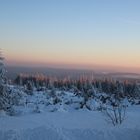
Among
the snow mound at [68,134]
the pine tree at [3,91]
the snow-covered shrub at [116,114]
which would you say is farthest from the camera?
the pine tree at [3,91]

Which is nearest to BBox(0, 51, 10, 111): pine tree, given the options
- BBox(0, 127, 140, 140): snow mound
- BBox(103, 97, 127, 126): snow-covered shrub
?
BBox(103, 97, 127, 126): snow-covered shrub

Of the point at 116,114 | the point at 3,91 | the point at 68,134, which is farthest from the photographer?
the point at 3,91

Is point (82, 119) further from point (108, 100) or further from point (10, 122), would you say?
point (108, 100)

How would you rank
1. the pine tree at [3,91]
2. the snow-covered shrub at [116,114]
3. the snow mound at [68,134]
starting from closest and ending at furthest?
the snow mound at [68,134] < the snow-covered shrub at [116,114] < the pine tree at [3,91]

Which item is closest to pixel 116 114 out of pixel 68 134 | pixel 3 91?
pixel 3 91

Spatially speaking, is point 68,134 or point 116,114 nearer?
point 68,134

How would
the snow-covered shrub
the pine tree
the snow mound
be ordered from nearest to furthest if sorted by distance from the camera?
1. the snow mound
2. the snow-covered shrub
3. the pine tree

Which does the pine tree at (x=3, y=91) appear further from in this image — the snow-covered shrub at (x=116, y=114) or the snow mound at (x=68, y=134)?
the snow mound at (x=68, y=134)

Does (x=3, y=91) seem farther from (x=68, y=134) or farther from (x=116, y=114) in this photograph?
(x=68, y=134)

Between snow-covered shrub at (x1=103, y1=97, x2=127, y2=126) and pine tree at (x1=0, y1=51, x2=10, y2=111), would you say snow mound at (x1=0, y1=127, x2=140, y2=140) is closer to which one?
snow-covered shrub at (x1=103, y1=97, x2=127, y2=126)

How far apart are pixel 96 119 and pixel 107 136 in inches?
685

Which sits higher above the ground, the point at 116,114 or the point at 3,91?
the point at 3,91

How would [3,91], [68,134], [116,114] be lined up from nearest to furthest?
[68,134] → [116,114] → [3,91]

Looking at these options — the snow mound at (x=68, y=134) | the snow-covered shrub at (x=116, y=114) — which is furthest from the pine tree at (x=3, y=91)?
the snow mound at (x=68, y=134)
